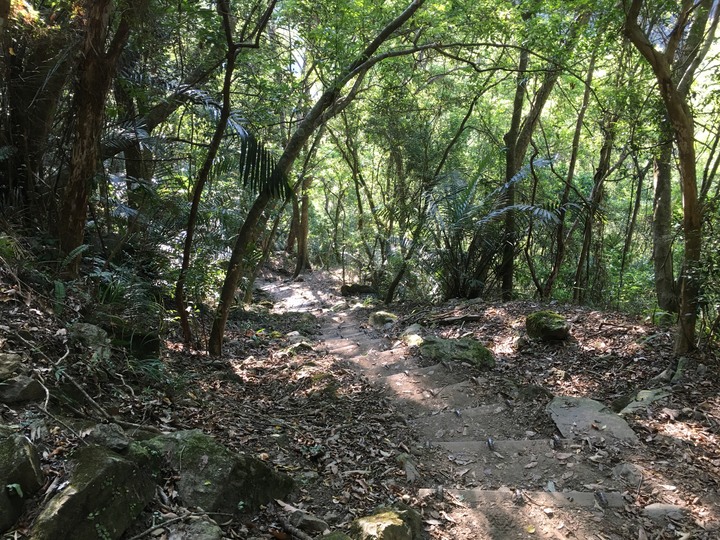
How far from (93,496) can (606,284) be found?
425 inches

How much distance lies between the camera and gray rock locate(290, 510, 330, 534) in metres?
2.52

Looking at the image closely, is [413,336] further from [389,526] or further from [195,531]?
[195,531]

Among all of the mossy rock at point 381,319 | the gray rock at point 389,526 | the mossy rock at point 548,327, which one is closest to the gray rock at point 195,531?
the gray rock at point 389,526

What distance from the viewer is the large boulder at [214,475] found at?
7.80 ft

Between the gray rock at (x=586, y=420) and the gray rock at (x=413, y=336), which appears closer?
the gray rock at (x=586, y=420)

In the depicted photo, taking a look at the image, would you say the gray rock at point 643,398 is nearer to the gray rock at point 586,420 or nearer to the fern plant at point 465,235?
the gray rock at point 586,420

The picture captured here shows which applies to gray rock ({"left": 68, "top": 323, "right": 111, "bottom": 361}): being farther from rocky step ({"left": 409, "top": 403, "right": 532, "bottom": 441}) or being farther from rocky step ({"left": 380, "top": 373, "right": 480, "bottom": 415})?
rocky step ({"left": 380, "top": 373, "right": 480, "bottom": 415})

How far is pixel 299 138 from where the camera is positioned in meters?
5.79

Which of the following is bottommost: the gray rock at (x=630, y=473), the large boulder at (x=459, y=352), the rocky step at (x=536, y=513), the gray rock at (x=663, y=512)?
the rocky step at (x=536, y=513)

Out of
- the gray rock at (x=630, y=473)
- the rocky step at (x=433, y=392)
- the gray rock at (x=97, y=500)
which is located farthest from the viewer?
the rocky step at (x=433, y=392)

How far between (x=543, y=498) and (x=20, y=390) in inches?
125

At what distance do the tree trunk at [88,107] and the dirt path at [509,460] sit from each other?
3.44 meters

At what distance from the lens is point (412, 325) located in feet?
24.5

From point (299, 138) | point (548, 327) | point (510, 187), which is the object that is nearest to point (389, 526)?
point (548, 327)
